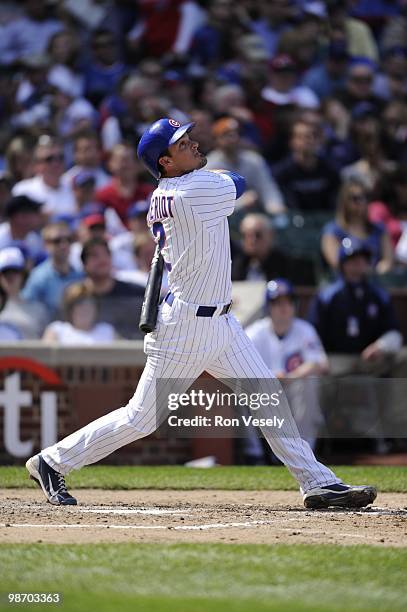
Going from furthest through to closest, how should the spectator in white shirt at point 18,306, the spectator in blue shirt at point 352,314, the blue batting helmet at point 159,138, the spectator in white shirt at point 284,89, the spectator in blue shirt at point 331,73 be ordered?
the spectator in blue shirt at point 331,73 → the spectator in white shirt at point 284,89 → the spectator in blue shirt at point 352,314 → the spectator in white shirt at point 18,306 → the blue batting helmet at point 159,138

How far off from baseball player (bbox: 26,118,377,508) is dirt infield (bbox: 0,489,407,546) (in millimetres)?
252

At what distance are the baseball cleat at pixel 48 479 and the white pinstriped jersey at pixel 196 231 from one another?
117 cm

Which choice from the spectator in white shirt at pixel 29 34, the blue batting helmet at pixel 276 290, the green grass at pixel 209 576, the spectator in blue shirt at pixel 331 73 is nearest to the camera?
the green grass at pixel 209 576

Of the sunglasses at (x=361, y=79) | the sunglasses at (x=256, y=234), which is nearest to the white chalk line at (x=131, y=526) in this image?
the sunglasses at (x=256, y=234)

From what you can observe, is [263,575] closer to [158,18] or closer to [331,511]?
[331,511]

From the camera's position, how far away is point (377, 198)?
531 inches

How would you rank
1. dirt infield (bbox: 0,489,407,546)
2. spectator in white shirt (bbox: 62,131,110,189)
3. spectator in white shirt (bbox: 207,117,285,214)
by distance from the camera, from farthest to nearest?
spectator in white shirt (bbox: 62,131,110,189), spectator in white shirt (bbox: 207,117,285,214), dirt infield (bbox: 0,489,407,546)

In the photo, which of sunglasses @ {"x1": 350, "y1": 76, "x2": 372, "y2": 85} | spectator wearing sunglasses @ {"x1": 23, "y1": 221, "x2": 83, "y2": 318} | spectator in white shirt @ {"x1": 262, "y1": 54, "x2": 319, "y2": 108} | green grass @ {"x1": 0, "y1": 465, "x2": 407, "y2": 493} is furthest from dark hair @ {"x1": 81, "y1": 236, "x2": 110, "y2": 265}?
sunglasses @ {"x1": 350, "y1": 76, "x2": 372, "y2": 85}

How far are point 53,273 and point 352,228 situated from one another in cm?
280

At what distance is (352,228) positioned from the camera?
11992 mm

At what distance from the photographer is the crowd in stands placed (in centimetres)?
1110

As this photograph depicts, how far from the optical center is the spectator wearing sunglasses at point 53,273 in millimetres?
11086

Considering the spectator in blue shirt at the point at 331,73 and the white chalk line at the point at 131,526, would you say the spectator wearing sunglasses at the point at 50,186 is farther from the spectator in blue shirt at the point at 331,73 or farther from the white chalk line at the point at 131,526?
the white chalk line at the point at 131,526

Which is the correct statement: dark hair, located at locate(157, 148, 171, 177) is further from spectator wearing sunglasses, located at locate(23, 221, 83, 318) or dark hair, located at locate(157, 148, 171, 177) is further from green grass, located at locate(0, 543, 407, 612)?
spectator wearing sunglasses, located at locate(23, 221, 83, 318)
